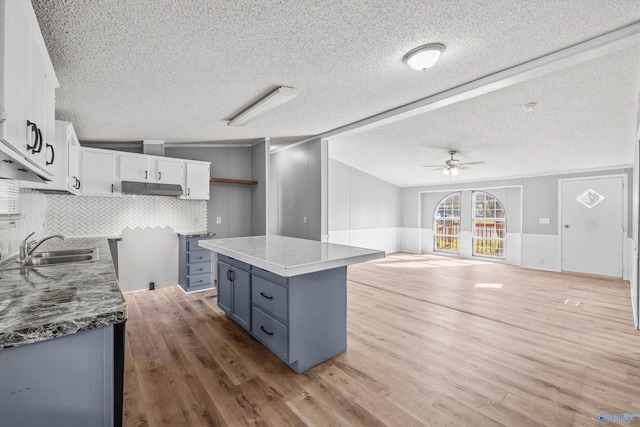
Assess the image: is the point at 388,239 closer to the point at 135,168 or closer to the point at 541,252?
the point at 541,252

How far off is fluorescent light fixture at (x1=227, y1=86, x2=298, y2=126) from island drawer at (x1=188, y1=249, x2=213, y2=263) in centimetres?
220

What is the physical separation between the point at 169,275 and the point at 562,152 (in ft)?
22.6

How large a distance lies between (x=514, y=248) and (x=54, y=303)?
8.22m

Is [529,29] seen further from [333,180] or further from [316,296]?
[333,180]

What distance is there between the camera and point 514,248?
6969 mm

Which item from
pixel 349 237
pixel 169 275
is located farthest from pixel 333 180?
pixel 169 275

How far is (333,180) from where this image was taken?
24.2 feet

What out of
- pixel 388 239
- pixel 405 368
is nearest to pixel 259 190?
pixel 405 368

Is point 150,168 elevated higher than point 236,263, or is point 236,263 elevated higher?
point 150,168

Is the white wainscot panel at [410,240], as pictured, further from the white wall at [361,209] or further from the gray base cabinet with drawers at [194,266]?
the gray base cabinet with drawers at [194,266]

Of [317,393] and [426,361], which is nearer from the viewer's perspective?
[317,393]

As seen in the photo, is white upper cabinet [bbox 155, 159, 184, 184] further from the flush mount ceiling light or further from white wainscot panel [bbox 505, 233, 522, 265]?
white wainscot panel [bbox 505, 233, 522, 265]

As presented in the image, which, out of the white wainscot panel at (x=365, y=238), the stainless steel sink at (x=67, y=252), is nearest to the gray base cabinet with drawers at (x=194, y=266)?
the stainless steel sink at (x=67, y=252)

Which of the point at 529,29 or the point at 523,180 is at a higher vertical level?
the point at 529,29
